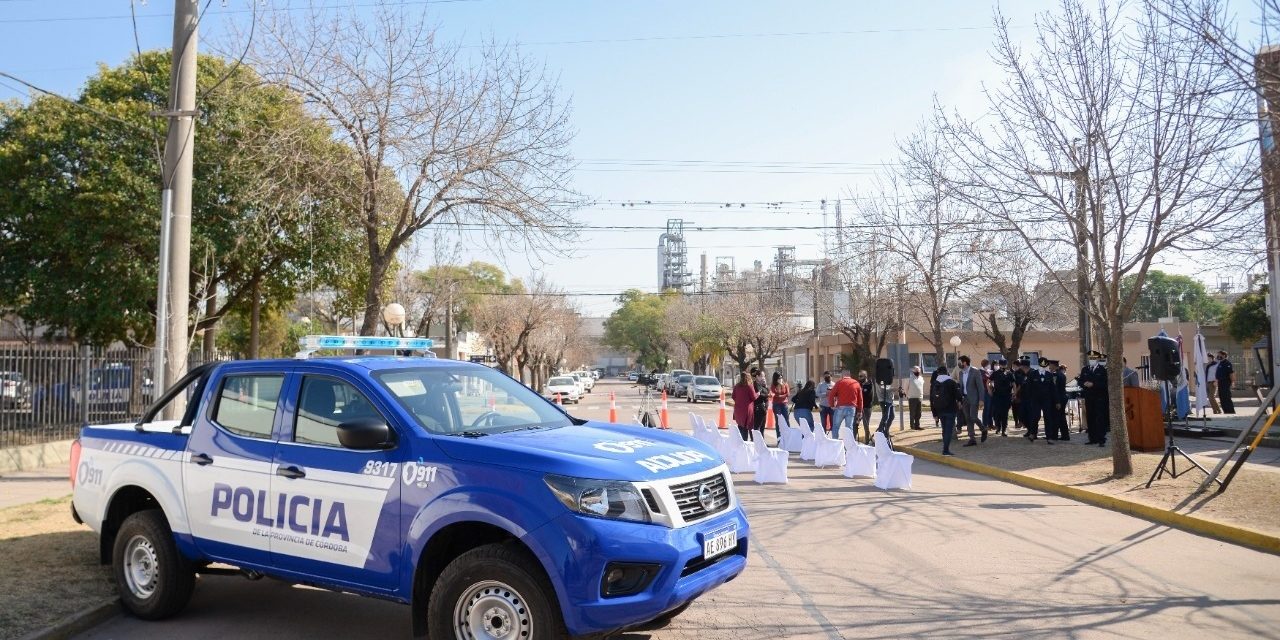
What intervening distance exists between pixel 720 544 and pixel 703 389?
44988 mm

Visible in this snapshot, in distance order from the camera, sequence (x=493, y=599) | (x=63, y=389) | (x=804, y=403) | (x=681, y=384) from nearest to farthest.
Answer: (x=493, y=599) → (x=63, y=389) → (x=804, y=403) → (x=681, y=384)

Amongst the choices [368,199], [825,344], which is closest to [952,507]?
[368,199]

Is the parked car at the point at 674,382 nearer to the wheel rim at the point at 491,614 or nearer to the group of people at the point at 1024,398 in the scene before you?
the group of people at the point at 1024,398

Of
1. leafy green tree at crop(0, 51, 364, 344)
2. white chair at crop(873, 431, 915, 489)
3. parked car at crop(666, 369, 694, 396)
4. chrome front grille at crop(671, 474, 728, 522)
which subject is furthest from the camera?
parked car at crop(666, 369, 694, 396)

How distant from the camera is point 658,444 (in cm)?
565

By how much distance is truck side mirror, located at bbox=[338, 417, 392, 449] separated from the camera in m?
5.27

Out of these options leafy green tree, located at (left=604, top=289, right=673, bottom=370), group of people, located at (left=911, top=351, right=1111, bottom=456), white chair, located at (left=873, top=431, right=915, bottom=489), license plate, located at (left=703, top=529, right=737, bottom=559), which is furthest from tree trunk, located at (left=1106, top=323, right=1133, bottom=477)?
leafy green tree, located at (left=604, top=289, right=673, bottom=370)

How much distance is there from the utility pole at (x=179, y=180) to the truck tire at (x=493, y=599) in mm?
8732

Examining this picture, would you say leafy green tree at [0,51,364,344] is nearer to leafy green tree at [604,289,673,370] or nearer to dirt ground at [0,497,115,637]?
dirt ground at [0,497,115,637]

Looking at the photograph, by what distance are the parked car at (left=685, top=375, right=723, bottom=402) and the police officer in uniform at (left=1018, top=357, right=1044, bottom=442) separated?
30767mm

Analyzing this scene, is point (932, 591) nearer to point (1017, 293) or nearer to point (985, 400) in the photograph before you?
point (985, 400)

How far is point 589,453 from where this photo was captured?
17.0 ft

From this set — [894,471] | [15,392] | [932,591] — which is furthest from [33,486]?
[932,591]

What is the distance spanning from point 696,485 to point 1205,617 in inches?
159
